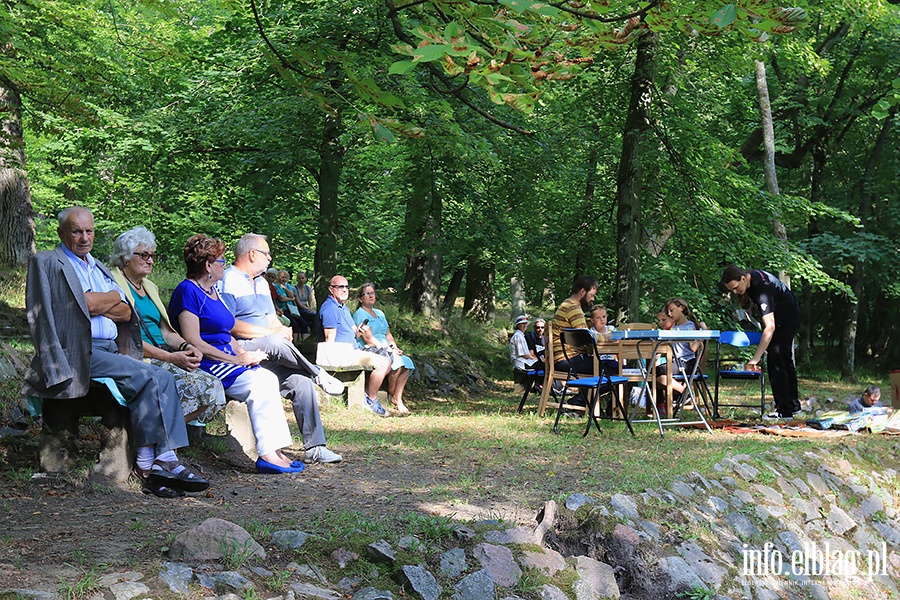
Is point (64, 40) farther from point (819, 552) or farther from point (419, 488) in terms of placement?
point (819, 552)

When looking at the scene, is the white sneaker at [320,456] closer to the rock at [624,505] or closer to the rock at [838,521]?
the rock at [624,505]

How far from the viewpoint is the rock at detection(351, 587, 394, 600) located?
143 inches

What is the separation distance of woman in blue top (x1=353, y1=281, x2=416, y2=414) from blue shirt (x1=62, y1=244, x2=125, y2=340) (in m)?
5.46

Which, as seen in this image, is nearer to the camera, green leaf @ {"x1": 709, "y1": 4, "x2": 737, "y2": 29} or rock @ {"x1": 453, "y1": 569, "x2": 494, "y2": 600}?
green leaf @ {"x1": 709, "y1": 4, "x2": 737, "y2": 29}

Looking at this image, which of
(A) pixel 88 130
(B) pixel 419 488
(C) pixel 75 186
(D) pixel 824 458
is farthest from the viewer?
(C) pixel 75 186

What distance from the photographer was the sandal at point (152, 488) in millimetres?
4977

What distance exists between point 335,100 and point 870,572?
7123 millimetres

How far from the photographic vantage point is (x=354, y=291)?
19.7 meters

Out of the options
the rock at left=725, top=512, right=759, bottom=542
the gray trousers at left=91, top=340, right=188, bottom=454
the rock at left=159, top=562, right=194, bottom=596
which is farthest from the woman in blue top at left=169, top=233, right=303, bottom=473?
the rock at left=725, top=512, right=759, bottom=542

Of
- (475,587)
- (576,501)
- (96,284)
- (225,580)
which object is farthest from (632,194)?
(225,580)

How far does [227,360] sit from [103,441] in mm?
1085

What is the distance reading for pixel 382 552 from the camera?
12.8ft

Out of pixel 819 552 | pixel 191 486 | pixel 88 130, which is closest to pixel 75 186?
pixel 88 130

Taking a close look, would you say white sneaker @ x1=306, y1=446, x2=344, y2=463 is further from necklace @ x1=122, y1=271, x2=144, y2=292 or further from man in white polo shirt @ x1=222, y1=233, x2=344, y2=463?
necklace @ x1=122, y1=271, x2=144, y2=292
